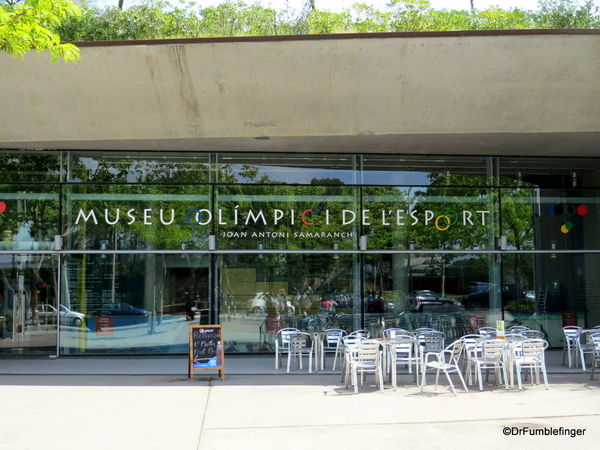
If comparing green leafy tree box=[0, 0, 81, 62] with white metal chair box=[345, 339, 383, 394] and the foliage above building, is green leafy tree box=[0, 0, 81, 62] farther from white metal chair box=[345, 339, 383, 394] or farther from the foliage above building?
the foliage above building

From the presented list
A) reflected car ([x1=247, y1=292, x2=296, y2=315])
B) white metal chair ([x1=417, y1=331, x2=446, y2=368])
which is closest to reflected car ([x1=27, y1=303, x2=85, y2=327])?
reflected car ([x1=247, y1=292, x2=296, y2=315])

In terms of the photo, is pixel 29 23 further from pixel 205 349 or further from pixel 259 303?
pixel 259 303

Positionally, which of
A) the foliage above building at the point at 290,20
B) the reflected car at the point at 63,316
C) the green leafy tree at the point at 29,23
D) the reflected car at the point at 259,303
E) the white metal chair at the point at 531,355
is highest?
the foliage above building at the point at 290,20

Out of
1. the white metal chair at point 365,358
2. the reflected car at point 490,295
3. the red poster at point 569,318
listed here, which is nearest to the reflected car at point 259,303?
Answer: the reflected car at point 490,295

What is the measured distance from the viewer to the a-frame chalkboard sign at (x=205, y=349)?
1034cm

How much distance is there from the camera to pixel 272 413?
308 inches

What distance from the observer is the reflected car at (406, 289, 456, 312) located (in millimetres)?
14219

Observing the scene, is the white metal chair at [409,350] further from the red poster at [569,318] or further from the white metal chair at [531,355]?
the red poster at [569,318]

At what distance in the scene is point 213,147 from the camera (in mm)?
13531

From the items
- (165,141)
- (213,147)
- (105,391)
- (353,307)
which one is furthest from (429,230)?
(105,391)

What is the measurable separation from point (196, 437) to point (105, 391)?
3.47 m

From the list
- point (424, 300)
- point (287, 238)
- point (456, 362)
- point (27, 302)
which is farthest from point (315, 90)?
point (27, 302)

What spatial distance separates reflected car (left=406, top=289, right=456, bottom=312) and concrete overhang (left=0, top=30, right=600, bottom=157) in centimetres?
368

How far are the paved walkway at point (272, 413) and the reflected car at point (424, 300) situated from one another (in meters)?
3.42
